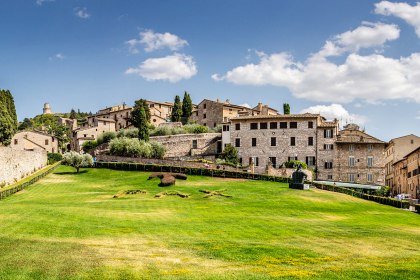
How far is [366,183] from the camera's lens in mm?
76375

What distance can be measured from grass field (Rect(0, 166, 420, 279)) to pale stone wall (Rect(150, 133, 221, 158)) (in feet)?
151

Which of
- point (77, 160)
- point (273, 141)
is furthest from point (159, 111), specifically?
point (77, 160)

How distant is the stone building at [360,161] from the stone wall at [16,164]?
165ft

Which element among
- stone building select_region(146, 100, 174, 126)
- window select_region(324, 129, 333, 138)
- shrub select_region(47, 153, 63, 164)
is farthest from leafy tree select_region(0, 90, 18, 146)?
stone building select_region(146, 100, 174, 126)

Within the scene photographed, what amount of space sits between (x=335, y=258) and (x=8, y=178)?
48.8 metres

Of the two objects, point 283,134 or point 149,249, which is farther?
point 283,134

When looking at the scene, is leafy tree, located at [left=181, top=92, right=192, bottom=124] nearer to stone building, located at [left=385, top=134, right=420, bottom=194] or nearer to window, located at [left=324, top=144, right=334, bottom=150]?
window, located at [left=324, top=144, right=334, bottom=150]

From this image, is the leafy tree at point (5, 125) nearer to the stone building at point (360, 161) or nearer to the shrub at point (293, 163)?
the shrub at point (293, 163)

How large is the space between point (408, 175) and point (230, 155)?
30419 mm

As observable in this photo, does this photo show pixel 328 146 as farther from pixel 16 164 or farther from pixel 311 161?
pixel 16 164

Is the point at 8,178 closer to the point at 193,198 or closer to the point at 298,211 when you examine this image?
the point at 193,198

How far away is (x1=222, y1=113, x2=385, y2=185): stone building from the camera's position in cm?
7662

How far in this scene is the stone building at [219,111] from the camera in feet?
352

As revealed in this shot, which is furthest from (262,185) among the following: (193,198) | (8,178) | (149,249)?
(149,249)
